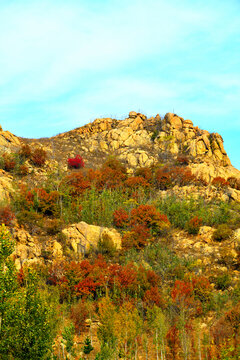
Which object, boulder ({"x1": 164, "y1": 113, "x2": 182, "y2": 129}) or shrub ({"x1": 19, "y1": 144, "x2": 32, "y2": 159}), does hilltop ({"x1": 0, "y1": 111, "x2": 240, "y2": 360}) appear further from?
boulder ({"x1": 164, "y1": 113, "x2": 182, "y2": 129})

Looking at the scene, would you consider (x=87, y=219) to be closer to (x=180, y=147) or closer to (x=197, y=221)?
(x=197, y=221)

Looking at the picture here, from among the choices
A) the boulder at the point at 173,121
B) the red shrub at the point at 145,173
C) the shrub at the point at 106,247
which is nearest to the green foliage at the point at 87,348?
the shrub at the point at 106,247

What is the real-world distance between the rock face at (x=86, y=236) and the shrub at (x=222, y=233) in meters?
11.2

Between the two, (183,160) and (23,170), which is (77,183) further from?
(183,160)

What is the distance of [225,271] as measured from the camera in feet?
120

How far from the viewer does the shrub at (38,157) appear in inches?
2367

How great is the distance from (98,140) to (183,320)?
54366 mm

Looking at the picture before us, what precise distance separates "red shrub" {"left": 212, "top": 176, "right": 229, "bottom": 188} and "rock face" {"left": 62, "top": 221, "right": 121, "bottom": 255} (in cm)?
2057

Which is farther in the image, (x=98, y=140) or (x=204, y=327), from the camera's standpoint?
(x=98, y=140)

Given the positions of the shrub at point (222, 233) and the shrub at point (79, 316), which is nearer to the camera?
the shrub at point (79, 316)

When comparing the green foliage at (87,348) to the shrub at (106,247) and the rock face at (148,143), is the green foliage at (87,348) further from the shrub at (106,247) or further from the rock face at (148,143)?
the rock face at (148,143)

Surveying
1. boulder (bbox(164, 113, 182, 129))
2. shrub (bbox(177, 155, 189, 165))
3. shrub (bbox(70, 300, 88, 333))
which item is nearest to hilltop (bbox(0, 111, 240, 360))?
shrub (bbox(70, 300, 88, 333))

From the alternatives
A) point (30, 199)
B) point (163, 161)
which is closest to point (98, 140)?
point (163, 161)

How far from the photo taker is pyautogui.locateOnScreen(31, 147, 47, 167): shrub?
6012 cm
